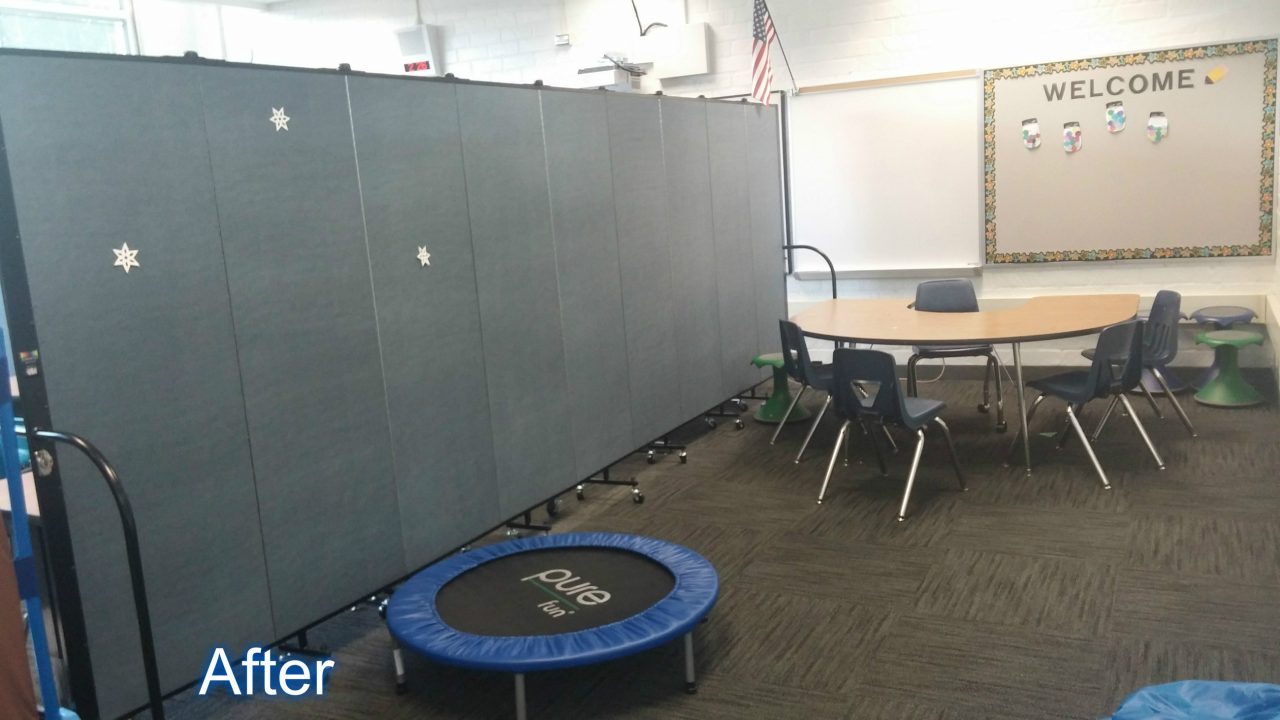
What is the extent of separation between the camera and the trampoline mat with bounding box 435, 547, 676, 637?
3.05 metres

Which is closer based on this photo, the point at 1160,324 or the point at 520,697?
the point at 520,697

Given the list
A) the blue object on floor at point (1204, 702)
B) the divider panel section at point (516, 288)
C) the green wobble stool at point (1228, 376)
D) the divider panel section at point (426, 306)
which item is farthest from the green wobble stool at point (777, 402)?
the blue object on floor at point (1204, 702)

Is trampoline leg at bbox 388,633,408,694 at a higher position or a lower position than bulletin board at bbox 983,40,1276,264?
lower

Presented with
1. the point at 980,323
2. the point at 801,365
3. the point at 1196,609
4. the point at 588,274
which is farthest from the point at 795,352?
the point at 1196,609

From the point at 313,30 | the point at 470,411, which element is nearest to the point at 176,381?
the point at 470,411

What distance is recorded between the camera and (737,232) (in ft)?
21.0

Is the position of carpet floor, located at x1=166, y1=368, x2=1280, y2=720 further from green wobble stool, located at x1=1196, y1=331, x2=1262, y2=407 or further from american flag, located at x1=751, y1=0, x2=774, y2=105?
american flag, located at x1=751, y1=0, x2=774, y2=105

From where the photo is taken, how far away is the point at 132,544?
2.23 m

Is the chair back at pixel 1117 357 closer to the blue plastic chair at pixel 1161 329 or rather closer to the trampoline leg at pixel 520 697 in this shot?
the blue plastic chair at pixel 1161 329

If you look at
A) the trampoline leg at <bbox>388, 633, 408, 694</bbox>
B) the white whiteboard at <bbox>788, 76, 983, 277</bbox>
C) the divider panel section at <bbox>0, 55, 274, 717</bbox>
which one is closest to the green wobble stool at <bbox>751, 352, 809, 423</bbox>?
the white whiteboard at <bbox>788, 76, 983, 277</bbox>

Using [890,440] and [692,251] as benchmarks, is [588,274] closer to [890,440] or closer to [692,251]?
[692,251]

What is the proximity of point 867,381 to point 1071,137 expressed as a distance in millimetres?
3342

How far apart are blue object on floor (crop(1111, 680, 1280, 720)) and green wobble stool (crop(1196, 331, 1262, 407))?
4.23 meters

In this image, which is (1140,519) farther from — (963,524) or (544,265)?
(544,265)
